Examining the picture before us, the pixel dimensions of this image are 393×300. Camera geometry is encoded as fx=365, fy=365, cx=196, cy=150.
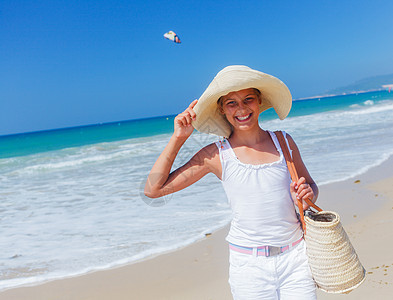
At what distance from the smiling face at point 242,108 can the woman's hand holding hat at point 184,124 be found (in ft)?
0.67

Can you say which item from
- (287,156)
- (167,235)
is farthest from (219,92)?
(167,235)

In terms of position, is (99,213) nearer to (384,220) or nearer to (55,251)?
(55,251)

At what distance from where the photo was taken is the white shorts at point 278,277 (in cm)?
174

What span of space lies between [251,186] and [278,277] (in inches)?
17.9

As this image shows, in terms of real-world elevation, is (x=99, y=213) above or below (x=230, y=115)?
below

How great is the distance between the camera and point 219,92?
190 centimetres

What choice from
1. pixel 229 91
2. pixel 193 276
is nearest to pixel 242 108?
pixel 229 91

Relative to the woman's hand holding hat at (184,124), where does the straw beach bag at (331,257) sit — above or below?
below

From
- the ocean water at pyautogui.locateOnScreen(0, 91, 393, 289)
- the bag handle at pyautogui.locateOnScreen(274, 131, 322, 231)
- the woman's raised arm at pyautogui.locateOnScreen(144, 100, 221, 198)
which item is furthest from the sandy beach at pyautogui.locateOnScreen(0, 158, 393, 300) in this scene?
the woman's raised arm at pyautogui.locateOnScreen(144, 100, 221, 198)

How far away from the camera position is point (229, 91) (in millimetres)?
1878

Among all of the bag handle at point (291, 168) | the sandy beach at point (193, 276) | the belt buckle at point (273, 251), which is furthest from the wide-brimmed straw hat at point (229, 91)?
the sandy beach at point (193, 276)

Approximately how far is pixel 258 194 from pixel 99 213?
4.88m

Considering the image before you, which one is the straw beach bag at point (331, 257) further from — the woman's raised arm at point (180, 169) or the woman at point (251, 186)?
the woman's raised arm at point (180, 169)

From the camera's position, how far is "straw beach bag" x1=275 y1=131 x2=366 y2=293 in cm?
164
